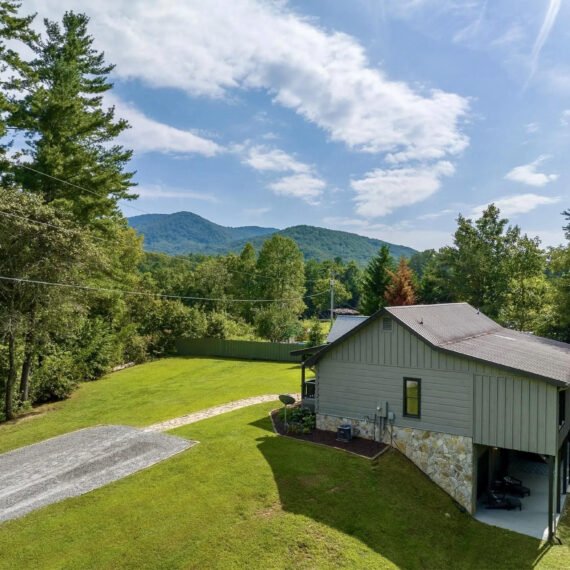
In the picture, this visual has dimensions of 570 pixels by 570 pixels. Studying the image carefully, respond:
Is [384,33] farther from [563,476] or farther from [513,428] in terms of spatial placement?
[563,476]

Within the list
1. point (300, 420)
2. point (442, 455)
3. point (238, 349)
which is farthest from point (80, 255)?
point (238, 349)

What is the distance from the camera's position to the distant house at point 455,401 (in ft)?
34.1

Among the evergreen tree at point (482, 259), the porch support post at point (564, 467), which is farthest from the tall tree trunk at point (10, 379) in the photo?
the evergreen tree at point (482, 259)

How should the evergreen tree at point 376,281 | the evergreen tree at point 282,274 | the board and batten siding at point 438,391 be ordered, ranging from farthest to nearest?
1. the evergreen tree at point 376,281
2. the evergreen tree at point 282,274
3. the board and batten siding at point 438,391

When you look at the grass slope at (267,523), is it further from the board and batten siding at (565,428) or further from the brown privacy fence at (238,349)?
the brown privacy fence at (238,349)

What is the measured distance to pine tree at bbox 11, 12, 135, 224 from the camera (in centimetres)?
1950

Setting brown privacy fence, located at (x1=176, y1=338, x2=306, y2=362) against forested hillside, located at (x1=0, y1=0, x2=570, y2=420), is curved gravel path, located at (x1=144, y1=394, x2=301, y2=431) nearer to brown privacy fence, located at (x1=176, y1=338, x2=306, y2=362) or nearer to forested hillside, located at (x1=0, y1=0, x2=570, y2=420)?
forested hillside, located at (x1=0, y1=0, x2=570, y2=420)

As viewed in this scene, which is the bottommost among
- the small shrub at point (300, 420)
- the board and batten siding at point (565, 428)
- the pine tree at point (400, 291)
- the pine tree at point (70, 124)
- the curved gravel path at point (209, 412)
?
the curved gravel path at point (209, 412)

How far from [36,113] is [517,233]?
121ft

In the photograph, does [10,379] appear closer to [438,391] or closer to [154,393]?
[154,393]

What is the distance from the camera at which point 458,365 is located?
11.4 m

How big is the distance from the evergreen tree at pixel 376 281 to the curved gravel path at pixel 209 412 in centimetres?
2809

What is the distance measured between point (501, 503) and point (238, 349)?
23.2 m

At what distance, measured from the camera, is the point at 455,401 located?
11.4 m
